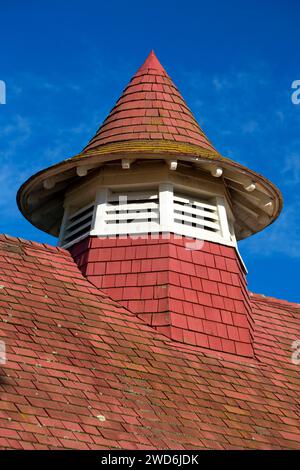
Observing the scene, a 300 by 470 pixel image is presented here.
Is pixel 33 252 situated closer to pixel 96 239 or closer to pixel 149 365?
pixel 96 239

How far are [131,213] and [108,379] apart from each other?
390 cm

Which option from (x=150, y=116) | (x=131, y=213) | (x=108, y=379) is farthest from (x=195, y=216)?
(x=108, y=379)

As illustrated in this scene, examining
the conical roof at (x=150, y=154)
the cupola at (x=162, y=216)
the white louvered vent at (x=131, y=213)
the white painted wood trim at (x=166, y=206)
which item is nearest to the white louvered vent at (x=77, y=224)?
the cupola at (x=162, y=216)

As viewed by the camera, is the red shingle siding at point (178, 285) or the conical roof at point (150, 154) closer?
the red shingle siding at point (178, 285)

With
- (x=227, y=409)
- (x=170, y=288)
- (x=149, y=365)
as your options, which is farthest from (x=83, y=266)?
(x=227, y=409)

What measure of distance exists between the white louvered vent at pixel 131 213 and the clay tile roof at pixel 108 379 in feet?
2.79

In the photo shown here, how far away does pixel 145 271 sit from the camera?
1256 centimetres

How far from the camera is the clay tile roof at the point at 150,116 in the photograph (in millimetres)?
14273

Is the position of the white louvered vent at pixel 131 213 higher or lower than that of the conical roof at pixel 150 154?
lower

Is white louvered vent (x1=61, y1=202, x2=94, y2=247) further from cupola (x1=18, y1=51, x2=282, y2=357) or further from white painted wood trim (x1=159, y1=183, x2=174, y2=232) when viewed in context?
white painted wood trim (x1=159, y1=183, x2=174, y2=232)

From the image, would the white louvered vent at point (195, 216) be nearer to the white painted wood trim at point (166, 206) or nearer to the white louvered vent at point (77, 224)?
the white painted wood trim at point (166, 206)

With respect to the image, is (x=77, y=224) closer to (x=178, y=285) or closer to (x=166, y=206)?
(x=166, y=206)

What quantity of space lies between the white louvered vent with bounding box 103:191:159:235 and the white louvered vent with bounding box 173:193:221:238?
33cm

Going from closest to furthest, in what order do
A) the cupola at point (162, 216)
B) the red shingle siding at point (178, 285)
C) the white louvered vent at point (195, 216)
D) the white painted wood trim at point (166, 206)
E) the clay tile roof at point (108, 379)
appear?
the clay tile roof at point (108, 379)
the red shingle siding at point (178, 285)
the cupola at point (162, 216)
the white painted wood trim at point (166, 206)
the white louvered vent at point (195, 216)
